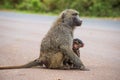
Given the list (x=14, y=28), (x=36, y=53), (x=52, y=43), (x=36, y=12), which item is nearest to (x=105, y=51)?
(x=36, y=53)

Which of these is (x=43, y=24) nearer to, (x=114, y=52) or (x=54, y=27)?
(x=114, y=52)

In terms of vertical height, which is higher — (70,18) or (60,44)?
(70,18)

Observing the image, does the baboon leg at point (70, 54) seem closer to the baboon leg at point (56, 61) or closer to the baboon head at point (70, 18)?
the baboon leg at point (56, 61)

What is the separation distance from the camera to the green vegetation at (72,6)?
25.7 meters

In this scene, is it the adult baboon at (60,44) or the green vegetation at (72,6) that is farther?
the green vegetation at (72,6)

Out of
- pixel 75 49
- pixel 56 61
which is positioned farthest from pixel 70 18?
pixel 56 61

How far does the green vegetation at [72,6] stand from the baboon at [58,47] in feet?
53.3

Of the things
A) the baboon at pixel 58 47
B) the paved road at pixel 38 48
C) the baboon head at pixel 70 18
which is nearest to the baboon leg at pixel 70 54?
the baboon at pixel 58 47

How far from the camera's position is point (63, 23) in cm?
922

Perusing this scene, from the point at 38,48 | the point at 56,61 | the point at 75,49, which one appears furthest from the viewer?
the point at 38,48

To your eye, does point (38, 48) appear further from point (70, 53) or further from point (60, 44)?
point (70, 53)

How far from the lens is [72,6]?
27.3 meters

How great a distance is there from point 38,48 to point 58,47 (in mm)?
4610

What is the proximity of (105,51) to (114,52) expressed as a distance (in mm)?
386
